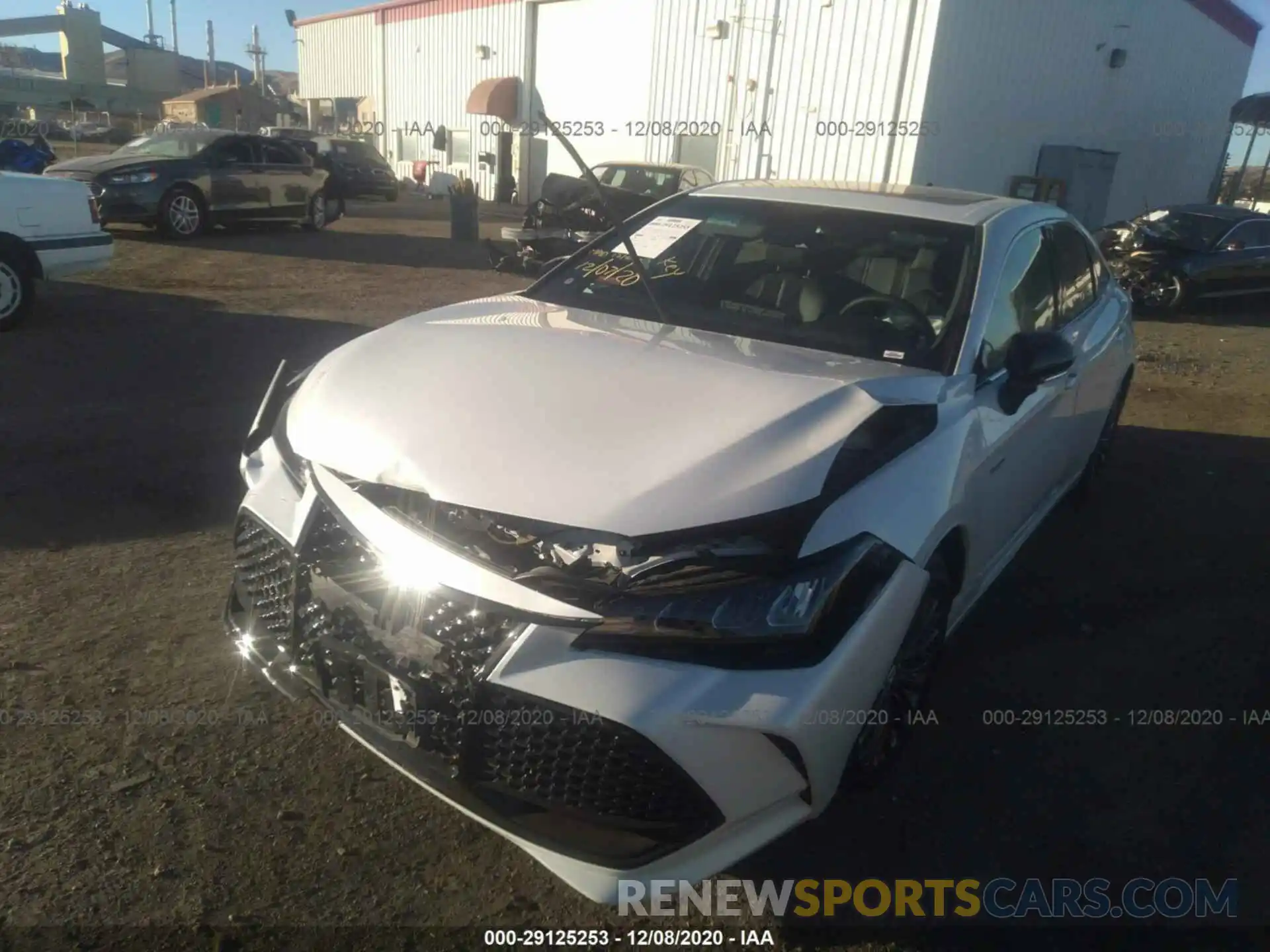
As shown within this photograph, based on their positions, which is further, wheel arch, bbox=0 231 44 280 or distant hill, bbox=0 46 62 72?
distant hill, bbox=0 46 62 72

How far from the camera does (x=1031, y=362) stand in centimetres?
279

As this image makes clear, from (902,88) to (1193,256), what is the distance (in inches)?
223

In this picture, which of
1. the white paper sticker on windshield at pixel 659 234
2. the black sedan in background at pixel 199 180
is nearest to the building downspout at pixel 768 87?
the black sedan in background at pixel 199 180

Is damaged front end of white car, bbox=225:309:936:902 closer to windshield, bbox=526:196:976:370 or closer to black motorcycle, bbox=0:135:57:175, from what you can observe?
windshield, bbox=526:196:976:370

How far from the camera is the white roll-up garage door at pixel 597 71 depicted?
1998cm

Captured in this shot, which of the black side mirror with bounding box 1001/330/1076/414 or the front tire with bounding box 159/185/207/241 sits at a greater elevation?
the black side mirror with bounding box 1001/330/1076/414

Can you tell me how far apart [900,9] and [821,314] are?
14.1m

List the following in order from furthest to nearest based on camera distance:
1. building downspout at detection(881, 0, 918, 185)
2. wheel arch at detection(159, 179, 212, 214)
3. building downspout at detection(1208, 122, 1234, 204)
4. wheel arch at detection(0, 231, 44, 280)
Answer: building downspout at detection(1208, 122, 1234, 204), building downspout at detection(881, 0, 918, 185), wheel arch at detection(159, 179, 212, 214), wheel arch at detection(0, 231, 44, 280)

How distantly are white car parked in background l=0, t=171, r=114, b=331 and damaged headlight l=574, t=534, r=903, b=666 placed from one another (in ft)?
22.7

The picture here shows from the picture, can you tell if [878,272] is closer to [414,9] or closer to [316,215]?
[316,215]

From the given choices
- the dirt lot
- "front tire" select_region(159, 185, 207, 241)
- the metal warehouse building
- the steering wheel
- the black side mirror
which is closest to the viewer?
the dirt lot

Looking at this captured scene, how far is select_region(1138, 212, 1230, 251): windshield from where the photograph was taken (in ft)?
37.7

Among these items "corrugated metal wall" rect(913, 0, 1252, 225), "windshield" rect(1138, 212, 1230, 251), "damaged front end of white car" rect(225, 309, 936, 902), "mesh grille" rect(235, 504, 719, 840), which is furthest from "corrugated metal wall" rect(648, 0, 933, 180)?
"mesh grille" rect(235, 504, 719, 840)

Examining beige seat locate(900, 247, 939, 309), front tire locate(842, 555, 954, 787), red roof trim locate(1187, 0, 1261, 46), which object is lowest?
front tire locate(842, 555, 954, 787)
